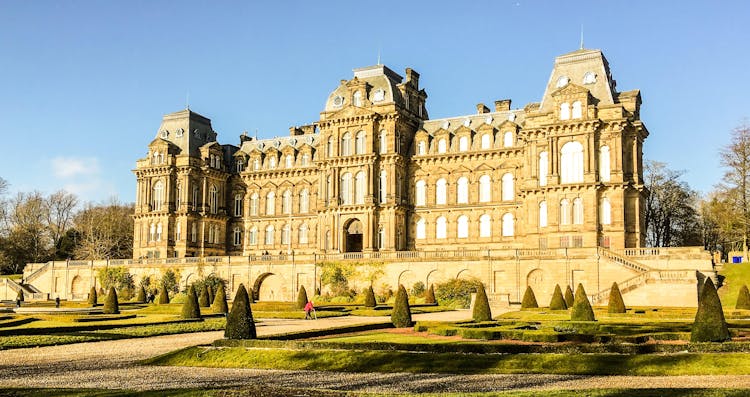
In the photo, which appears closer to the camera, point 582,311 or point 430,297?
point 582,311

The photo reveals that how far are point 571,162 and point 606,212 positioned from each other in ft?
14.8

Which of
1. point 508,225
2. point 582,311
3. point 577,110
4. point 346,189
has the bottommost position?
point 582,311

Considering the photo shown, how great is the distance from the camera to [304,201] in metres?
79.6

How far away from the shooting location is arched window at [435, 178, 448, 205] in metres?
71.5

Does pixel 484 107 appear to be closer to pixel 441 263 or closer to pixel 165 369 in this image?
pixel 441 263

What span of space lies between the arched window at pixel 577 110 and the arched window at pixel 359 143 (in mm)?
18500

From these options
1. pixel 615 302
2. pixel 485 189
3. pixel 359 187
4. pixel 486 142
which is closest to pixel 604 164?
pixel 485 189

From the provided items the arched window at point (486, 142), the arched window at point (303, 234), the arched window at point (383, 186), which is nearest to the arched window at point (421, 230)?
the arched window at point (383, 186)

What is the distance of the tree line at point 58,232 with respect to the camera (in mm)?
92625

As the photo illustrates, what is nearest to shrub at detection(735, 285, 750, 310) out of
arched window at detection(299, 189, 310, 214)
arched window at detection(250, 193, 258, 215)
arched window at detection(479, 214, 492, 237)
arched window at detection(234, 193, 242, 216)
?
arched window at detection(479, 214, 492, 237)

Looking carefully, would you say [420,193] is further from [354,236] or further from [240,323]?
[240,323]

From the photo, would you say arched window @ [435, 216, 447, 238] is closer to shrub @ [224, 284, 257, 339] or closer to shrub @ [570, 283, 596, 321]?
shrub @ [570, 283, 596, 321]

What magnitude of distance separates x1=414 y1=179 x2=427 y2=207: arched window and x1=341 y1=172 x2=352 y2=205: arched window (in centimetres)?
619

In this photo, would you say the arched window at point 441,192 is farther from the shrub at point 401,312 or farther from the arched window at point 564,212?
the shrub at point 401,312
